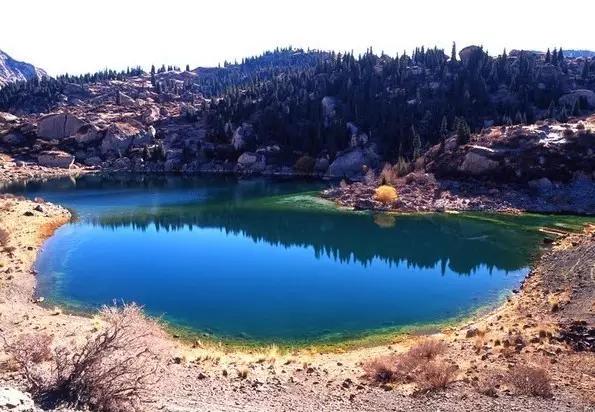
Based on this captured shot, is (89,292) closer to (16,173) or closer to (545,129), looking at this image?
(545,129)

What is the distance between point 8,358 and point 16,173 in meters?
123

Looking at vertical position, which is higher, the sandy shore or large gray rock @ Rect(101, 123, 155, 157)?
large gray rock @ Rect(101, 123, 155, 157)

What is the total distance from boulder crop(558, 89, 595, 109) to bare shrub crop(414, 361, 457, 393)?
11389cm

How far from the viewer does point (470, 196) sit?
82062mm

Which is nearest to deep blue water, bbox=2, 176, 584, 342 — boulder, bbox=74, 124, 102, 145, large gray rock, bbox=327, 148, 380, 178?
large gray rock, bbox=327, 148, 380, 178

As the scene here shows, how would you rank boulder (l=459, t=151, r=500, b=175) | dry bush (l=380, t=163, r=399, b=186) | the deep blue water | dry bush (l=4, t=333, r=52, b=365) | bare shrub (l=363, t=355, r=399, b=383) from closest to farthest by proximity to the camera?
dry bush (l=4, t=333, r=52, b=365), bare shrub (l=363, t=355, r=399, b=383), the deep blue water, boulder (l=459, t=151, r=500, b=175), dry bush (l=380, t=163, r=399, b=186)

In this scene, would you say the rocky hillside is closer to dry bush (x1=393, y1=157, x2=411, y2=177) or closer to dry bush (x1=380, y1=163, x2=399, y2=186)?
dry bush (x1=393, y1=157, x2=411, y2=177)

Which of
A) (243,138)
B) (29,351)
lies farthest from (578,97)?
(29,351)

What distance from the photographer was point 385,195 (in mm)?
81062

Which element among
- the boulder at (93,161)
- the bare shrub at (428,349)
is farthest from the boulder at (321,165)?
the bare shrub at (428,349)

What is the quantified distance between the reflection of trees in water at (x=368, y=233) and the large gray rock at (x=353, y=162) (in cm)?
4071

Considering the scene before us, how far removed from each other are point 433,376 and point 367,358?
17.5 ft

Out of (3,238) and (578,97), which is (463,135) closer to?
(578,97)

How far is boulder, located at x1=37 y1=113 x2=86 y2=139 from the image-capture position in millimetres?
160250
